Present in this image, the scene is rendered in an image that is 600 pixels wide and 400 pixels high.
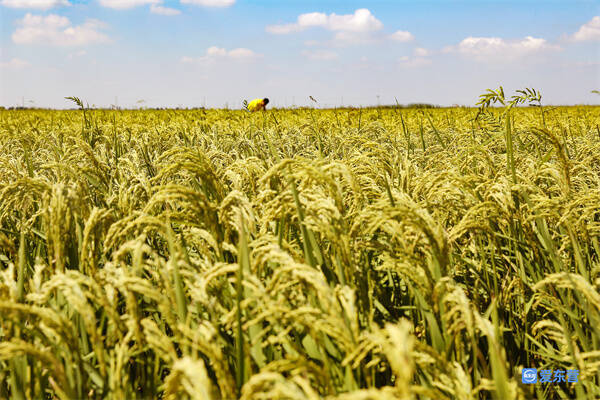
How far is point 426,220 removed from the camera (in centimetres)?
146

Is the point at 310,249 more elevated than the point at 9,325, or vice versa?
the point at 310,249

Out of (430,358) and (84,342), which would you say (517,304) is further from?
(84,342)

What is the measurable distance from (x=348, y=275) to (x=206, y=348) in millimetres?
551

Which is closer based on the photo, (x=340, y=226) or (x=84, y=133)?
(x=340, y=226)

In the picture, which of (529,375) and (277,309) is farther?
(529,375)

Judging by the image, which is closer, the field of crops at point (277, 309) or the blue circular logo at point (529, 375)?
the field of crops at point (277, 309)

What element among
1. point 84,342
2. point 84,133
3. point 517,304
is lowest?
point 517,304

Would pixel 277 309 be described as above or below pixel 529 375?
above

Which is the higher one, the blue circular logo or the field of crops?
the field of crops

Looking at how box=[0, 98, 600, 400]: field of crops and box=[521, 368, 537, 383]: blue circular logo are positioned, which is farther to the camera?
box=[521, 368, 537, 383]: blue circular logo

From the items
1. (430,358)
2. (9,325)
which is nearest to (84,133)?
(9,325)

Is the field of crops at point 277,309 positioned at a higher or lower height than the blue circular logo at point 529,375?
higher

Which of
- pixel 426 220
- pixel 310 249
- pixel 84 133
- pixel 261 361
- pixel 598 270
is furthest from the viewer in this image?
pixel 84 133

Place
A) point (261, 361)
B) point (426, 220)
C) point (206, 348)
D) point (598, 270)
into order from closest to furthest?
point (206, 348) → point (261, 361) → point (426, 220) → point (598, 270)
